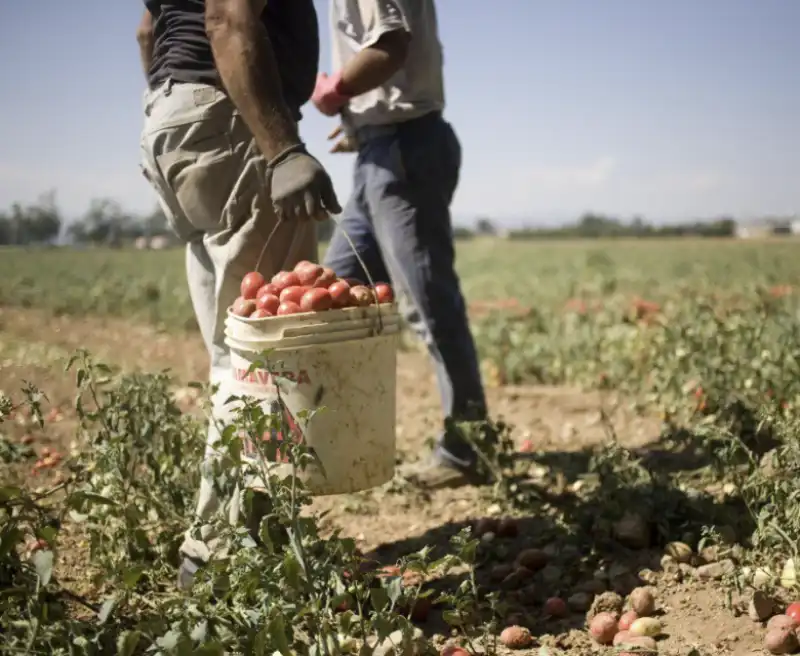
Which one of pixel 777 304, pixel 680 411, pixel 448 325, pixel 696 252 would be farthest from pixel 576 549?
pixel 696 252

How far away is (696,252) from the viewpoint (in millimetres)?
20609

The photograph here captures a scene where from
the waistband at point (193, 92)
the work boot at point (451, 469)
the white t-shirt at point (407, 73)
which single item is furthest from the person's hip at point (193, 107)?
the work boot at point (451, 469)

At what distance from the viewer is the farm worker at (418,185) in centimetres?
332

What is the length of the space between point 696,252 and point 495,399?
55.2 feet

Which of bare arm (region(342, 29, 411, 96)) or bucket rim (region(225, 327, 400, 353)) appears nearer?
bucket rim (region(225, 327, 400, 353))

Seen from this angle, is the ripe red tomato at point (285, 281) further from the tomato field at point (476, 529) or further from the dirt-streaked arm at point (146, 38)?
the dirt-streaked arm at point (146, 38)

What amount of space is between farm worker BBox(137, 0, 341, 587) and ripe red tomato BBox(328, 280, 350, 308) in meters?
0.22

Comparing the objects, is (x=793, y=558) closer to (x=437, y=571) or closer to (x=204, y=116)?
(x=437, y=571)

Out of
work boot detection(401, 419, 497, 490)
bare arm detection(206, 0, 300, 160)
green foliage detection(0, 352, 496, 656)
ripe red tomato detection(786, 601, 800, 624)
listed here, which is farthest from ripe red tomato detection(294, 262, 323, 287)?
ripe red tomato detection(786, 601, 800, 624)

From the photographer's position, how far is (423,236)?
11.0 feet

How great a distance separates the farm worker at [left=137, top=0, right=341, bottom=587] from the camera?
2.39 metres

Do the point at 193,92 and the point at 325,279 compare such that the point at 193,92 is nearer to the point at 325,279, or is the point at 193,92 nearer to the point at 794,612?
the point at 325,279

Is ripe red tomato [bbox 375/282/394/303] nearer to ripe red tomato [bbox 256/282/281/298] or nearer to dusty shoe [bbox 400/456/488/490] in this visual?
ripe red tomato [bbox 256/282/281/298]

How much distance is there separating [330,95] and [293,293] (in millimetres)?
1278
